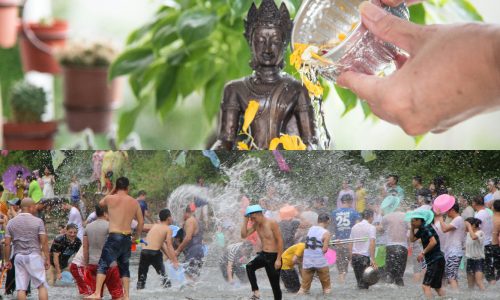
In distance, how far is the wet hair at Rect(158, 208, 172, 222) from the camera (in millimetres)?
2158

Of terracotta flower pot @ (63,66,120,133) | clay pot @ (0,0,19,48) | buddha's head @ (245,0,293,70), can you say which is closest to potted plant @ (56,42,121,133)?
terracotta flower pot @ (63,66,120,133)

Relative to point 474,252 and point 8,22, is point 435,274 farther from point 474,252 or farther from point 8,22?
point 8,22

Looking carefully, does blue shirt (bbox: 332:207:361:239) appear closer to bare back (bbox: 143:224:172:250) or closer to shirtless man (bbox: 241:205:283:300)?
shirtless man (bbox: 241:205:283:300)

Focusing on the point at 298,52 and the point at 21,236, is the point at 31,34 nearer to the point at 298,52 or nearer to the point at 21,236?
the point at 21,236

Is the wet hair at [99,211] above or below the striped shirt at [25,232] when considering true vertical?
above

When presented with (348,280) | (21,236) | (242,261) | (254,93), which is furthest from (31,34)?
(348,280)

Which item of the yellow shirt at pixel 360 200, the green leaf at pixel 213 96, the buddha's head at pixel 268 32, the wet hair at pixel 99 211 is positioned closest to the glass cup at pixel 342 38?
the buddha's head at pixel 268 32

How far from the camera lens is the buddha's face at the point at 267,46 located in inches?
81.8

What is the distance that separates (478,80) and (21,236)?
→ 4.71 feet

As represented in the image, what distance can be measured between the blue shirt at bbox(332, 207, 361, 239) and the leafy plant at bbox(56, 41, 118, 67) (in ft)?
3.07

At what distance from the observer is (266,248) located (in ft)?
7.00

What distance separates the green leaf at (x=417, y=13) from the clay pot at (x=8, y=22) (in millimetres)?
1241

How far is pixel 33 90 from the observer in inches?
99.9

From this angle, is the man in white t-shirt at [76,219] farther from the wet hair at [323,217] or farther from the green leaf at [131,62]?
the wet hair at [323,217]
